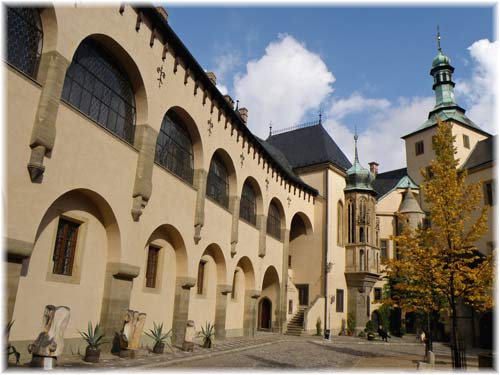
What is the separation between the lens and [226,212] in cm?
2255

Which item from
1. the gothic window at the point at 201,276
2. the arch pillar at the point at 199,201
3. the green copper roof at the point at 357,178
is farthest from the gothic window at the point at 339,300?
the arch pillar at the point at 199,201

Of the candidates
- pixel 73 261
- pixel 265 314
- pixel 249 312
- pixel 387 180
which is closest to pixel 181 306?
pixel 73 261

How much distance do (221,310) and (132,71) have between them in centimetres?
1290

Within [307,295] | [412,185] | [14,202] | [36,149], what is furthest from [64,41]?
[412,185]

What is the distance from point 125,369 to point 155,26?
39.6 ft

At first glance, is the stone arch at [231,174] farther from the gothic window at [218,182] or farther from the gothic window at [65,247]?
the gothic window at [65,247]

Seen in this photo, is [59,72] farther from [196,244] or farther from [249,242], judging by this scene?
[249,242]

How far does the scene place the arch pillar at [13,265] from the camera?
31.6ft

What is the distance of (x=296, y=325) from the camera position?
30453 mm

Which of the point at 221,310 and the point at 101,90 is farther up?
the point at 101,90

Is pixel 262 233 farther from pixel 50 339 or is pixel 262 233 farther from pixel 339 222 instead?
pixel 50 339

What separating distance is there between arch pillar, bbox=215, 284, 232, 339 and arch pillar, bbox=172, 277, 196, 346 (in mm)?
3751

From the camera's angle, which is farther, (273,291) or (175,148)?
(273,291)

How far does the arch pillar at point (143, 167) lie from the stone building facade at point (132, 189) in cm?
Answer: 4
